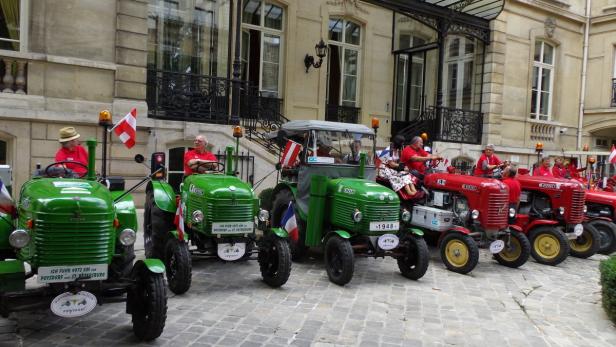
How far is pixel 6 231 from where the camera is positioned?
14.0 feet

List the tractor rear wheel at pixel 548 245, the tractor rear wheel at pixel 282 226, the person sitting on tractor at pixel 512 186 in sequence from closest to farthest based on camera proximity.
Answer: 1. the tractor rear wheel at pixel 282 226
2. the tractor rear wheel at pixel 548 245
3. the person sitting on tractor at pixel 512 186

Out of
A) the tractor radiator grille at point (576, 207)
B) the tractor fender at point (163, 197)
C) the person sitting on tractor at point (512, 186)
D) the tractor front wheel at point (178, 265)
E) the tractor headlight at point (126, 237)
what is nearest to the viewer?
the tractor headlight at point (126, 237)

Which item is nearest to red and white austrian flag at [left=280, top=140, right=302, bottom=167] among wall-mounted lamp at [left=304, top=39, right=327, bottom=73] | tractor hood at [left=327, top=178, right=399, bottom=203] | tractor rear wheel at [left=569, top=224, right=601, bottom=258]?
tractor hood at [left=327, top=178, right=399, bottom=203]

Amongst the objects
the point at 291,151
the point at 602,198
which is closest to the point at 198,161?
the point at 291,151

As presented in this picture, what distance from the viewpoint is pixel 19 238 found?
12.1 ft

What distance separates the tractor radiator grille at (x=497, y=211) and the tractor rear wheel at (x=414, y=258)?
137 centimetres

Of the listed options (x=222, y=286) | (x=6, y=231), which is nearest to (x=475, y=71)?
(x=222, y=286)

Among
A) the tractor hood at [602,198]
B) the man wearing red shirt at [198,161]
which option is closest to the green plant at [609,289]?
the man wearing red shirt at [198,161]

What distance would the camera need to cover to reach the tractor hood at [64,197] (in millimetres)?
3793

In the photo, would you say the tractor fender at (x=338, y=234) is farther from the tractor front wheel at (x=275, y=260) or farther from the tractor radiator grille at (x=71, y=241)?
the tractor radiator grille at (x=71, y=241)

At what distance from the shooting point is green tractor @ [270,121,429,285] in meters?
6.32

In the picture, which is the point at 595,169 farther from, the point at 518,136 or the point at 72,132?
the point at 72,132

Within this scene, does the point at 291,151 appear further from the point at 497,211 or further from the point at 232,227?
the point at 497,211

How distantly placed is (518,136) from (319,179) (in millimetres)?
12211
